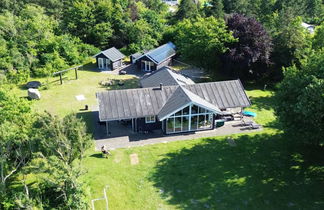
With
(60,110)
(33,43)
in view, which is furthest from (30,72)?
(60,110)

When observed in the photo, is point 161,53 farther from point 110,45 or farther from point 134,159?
point 134,159

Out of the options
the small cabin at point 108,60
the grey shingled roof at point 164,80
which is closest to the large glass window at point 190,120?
the grey shingled roof at point 164,80

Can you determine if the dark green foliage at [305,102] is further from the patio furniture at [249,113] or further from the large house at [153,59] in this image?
the large house at [153,59]

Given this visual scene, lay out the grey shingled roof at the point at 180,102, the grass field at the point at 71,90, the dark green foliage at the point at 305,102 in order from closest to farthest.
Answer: the dark green foliage at the point at 305,102
the grey shingled roof at the point at 180,102
the grass field at the point at 71,90

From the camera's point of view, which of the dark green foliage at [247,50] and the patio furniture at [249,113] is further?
the dark green foliage at [247,50]

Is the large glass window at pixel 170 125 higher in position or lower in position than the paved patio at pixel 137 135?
higher

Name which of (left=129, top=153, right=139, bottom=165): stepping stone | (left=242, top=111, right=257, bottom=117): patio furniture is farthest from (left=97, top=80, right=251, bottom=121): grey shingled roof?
(left=129, top=153, right=139, bottom=165): stepping stone
